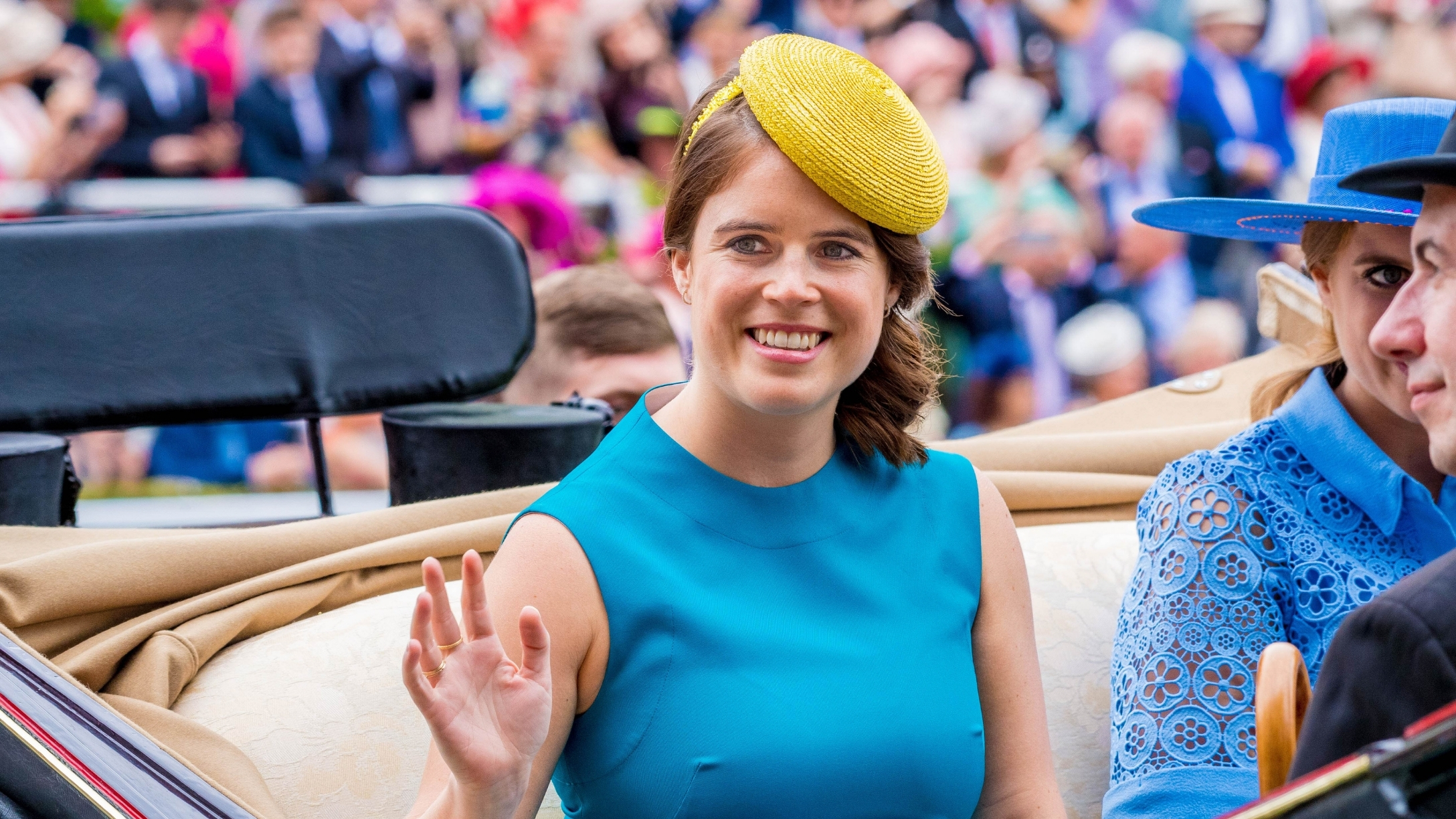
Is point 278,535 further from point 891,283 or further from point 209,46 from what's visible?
point 209,46

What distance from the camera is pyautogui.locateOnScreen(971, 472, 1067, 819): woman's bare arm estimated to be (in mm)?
1246

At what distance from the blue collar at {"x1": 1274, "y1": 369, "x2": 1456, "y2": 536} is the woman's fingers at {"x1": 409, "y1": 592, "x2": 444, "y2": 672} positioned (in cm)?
93

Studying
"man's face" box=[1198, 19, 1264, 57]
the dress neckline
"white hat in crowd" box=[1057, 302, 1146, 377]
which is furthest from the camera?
"man's face" box=[1198, 19, 1264, 57]

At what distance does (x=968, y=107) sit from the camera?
493cm

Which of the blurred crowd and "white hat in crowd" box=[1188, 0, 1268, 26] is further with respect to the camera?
"white hat in crowd" box=[1188, 0, 1268, 26]

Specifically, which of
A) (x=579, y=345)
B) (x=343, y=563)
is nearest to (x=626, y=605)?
(x=343, y=563)

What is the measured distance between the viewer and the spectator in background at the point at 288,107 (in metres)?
3.97

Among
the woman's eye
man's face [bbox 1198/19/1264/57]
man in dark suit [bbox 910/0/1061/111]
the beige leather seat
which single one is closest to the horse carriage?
the beige leather seat

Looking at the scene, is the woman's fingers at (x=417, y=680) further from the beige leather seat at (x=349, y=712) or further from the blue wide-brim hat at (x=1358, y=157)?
the blue wide-brim hat at (x=1358, y=157)

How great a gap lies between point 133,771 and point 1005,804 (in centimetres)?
73

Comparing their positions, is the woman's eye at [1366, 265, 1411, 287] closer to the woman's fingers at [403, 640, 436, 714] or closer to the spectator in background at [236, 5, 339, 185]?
the woman's fingers at [403, 640, 436, 714]

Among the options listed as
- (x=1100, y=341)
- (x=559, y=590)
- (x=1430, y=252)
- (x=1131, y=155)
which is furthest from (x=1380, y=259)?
(x=1131, y=155)

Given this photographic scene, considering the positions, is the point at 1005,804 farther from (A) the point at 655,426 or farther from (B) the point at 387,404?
(B) the point at 387,404

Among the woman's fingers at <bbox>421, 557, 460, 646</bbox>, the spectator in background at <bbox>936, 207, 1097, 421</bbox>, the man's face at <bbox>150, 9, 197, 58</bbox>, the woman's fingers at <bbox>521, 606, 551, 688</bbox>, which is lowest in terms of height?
the spectator in background at <bbox>936, 207, 1097, 421</bbox>
